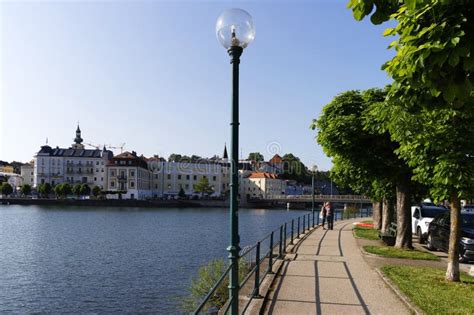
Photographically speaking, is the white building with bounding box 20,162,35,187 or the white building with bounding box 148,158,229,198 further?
the white building with bounding box 20,162,35,187

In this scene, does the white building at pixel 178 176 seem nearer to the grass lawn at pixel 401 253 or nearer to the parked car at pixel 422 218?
A: the parked car at pixel 422 218

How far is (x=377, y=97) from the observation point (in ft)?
61.3

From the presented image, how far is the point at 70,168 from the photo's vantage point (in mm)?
142250

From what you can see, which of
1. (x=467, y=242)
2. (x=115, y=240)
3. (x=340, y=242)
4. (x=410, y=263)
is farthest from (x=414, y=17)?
(x=115, y=240)

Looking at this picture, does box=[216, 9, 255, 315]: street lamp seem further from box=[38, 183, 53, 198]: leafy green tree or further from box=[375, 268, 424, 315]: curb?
box=[38, 183, 53, 198]: leafy green tree

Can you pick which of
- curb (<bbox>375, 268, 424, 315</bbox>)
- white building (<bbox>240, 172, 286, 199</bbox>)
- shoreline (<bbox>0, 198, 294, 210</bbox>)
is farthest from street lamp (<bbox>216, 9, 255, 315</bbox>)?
white building (<bbox>240, 172, 286, 199</bbox>)

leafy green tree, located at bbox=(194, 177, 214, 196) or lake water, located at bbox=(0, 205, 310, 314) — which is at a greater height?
leafy green tree, located at bbox=(194, 177, 214, 196)

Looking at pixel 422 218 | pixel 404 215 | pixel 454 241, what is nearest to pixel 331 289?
pixel 454 241

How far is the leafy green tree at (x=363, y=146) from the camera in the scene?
17.3 meters

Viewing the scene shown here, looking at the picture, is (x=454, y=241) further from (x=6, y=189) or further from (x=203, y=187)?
(x=6, y=189)

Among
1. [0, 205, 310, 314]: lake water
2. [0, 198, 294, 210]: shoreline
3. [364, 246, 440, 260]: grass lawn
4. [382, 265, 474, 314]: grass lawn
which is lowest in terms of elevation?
[0, 198, 294, 210]: shoreline

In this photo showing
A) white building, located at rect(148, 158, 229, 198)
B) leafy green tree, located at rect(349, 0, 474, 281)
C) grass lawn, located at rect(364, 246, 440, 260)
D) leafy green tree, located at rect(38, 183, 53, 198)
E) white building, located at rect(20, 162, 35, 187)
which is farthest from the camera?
white building, located at rect(20, 162, 35, 187)

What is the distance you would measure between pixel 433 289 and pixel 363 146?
7.97 metres

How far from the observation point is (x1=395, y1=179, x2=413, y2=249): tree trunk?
1808 centimetres
